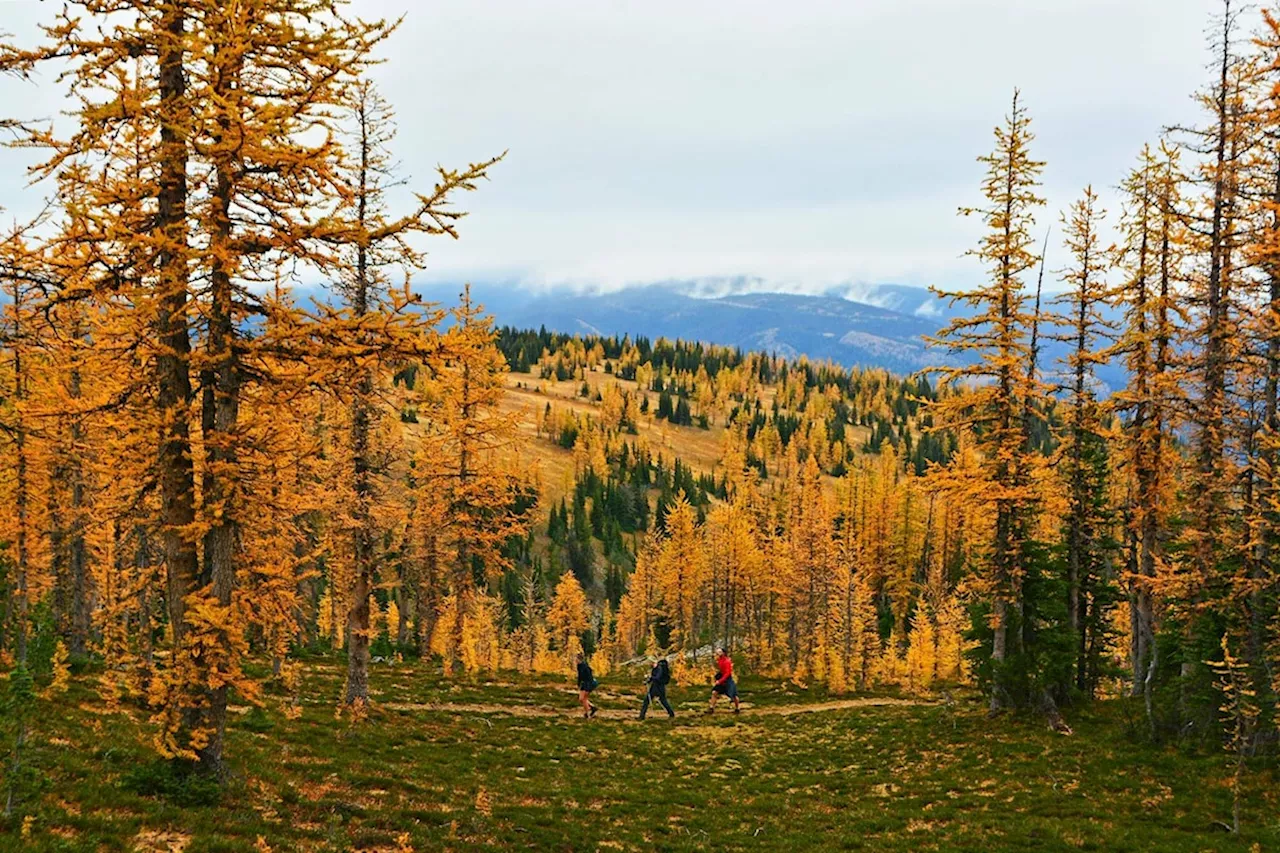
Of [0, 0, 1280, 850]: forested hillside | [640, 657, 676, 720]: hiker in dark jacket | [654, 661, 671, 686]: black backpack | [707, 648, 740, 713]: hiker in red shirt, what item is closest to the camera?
[0, 0, 1280, 850]: forested hillside

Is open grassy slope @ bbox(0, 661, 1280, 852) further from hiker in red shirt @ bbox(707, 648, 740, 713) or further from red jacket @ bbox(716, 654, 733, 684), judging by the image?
red jacket @ bbox(716, 654, 733, 684)

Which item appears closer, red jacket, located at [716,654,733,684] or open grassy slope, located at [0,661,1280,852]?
open grassy slope, located at [0,661,1280,852]

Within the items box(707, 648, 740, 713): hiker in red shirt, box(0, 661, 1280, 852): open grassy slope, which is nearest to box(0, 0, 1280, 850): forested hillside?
box(0, 661, 1280, 852): open grassy slope

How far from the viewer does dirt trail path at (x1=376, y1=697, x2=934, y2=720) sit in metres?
25.1

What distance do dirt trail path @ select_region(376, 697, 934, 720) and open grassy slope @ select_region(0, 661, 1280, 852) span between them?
1.14ft

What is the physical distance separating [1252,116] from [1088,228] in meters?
7.86

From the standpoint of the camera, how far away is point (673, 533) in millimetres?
63625

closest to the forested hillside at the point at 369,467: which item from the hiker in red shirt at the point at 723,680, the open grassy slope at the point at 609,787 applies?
the open grassy slope at the point at 609,787

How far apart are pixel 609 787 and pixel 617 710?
48.4 feet

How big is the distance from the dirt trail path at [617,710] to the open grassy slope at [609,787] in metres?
0.35

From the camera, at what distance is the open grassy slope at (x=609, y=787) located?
1005cm

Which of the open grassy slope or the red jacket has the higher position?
the open grassy slope

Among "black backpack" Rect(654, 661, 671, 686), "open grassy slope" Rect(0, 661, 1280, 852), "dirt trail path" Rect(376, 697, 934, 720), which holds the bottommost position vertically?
"dirt trail path" Rect(376, 697, 934, 720)

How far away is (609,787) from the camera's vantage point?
679 inches
